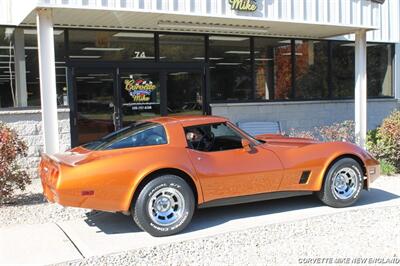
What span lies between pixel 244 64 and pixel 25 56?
5.13 metres

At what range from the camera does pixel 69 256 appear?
16.7 ft

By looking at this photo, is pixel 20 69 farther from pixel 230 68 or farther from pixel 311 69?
pixel 311 69

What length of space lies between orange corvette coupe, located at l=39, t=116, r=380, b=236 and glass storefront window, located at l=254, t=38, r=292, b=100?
566cm

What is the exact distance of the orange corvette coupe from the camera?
5.52 m

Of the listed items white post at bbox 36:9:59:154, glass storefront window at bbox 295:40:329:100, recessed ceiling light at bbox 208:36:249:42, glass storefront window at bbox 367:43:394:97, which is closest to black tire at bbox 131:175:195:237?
white post at bbox 36:9:59:154

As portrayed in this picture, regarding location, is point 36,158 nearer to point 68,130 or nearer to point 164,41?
point 68,130

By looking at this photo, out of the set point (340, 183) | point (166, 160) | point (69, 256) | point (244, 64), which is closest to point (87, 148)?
point (166, 160)

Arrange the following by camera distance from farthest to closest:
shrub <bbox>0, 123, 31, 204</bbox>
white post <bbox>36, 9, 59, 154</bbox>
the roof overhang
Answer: the roof overhang, white post <bbox>36, 9, 59, 154</bbox>, shrub <bbox>0, 123, 31, 204</bbox>

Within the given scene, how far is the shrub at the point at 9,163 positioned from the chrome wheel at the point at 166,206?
2.63 meters

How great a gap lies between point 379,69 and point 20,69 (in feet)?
32.5

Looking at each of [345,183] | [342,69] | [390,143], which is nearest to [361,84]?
[390,143]

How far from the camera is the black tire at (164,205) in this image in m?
5.60

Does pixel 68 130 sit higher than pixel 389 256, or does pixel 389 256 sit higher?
pixel 68 130

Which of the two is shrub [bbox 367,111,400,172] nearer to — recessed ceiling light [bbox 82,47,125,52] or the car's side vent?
the car's side vent
